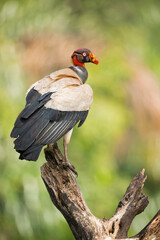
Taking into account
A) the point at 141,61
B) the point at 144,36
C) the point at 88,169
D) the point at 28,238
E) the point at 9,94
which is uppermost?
the point at 144,36

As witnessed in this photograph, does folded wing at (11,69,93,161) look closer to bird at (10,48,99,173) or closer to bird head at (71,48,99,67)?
bird at (10,48,99,173)

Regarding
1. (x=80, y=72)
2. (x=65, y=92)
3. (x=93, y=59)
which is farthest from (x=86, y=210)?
(x=93, y=59)

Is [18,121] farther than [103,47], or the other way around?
[103,47]

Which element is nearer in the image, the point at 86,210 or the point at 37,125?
the point at 86,210

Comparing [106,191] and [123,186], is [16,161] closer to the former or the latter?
[106,191]

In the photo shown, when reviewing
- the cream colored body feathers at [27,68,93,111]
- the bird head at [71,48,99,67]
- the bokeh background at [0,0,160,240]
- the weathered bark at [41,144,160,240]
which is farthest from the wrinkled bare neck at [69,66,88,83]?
the bokeh background at [0,0,160,240]

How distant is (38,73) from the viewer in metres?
9.71

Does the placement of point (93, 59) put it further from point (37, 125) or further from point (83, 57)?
point (37, 125)

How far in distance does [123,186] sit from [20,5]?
4.12 meters

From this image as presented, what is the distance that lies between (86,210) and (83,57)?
1.64 metres

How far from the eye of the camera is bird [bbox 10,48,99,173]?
3.99 meters

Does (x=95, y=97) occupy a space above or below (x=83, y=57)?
above

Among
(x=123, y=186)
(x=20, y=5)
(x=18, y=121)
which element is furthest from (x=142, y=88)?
(x=18, y=121)

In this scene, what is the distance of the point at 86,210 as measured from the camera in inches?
156
